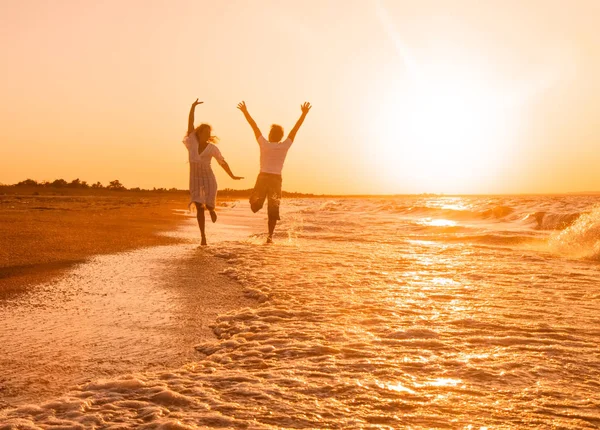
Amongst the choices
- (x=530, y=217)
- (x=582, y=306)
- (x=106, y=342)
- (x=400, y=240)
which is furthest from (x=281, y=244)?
(x=530, y=217)

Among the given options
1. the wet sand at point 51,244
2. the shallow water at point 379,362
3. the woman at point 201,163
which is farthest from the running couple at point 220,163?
the shallow water at point 379,362

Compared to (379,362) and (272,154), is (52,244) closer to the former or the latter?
(272,154)

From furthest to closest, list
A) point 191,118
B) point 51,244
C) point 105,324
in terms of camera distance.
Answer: point 191,118
point 51,244
point 105,324

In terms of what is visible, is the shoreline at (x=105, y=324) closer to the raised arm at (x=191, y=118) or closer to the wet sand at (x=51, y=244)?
the wet sand at (x=51, y=244)

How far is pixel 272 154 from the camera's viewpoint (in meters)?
10.1

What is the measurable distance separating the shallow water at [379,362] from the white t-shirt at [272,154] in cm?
415

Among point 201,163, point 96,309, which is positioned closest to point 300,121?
point 201,163

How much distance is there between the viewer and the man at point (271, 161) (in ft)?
33.0

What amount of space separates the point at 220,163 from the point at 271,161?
1008mm

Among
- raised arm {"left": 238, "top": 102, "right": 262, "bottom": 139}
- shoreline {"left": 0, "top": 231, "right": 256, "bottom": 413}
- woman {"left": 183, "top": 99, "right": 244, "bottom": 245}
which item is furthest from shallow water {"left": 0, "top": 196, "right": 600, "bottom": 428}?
raised arm {"left": 238, "top": 102, "right": 262, "bottom": 139}

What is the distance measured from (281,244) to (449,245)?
3290mm

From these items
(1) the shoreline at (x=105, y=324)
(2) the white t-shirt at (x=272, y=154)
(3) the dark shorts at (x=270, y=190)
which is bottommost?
(1) the shoreline at (x=105, y=324)

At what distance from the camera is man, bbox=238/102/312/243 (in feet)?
33.0

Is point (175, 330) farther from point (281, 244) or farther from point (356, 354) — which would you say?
point (281, 244)
